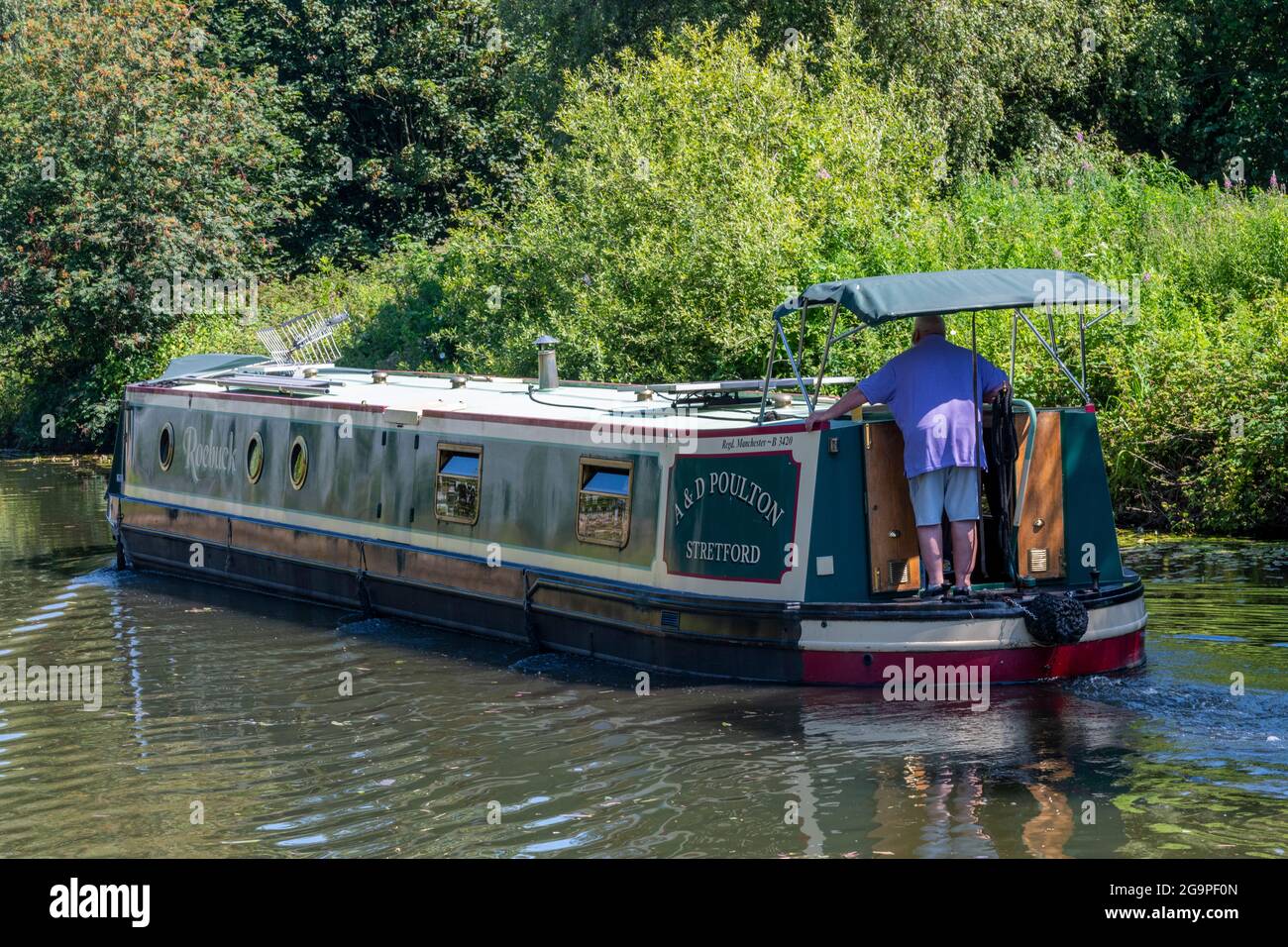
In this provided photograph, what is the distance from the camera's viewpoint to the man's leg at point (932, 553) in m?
10.2

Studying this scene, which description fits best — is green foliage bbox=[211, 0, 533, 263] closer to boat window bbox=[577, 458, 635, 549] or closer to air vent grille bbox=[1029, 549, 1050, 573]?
boat window bbox=[577, 458, 635, 549]

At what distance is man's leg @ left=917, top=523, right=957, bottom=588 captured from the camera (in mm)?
10219

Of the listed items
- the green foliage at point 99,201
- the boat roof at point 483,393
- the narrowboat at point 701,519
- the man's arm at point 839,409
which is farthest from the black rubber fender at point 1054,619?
the green foliage at point 99,201

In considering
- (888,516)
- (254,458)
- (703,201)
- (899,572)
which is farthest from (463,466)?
(703,201)

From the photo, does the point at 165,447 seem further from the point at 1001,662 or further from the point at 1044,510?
the point at 1001,662

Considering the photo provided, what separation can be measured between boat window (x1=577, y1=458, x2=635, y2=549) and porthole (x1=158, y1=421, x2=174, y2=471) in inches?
281

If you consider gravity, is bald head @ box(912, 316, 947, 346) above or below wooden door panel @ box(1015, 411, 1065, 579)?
above

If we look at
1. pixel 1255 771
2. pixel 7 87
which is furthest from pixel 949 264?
pixel 7 87

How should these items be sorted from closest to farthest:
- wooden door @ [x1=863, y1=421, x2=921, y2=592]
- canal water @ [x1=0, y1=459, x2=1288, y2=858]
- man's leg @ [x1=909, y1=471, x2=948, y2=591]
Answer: canal water @ [x1=0, y1=459, x2=1288, y2=858], man's leg @ [x1=909, y1=471, x2=948, y2=591], wooden door @ [x1=863, y1=421, x2=921, y2=592]

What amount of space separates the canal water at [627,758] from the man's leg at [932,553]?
843 mm

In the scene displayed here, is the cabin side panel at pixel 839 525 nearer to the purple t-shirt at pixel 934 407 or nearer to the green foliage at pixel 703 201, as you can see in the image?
the purple t-shirt at pixel 934 407

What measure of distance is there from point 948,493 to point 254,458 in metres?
8.36

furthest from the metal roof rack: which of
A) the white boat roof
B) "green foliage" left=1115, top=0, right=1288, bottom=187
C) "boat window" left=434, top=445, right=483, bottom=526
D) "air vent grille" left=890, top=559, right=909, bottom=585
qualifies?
"green foliage" left=1115, top=0, right=1288, bottom=187

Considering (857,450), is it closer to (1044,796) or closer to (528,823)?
(1044,796)
